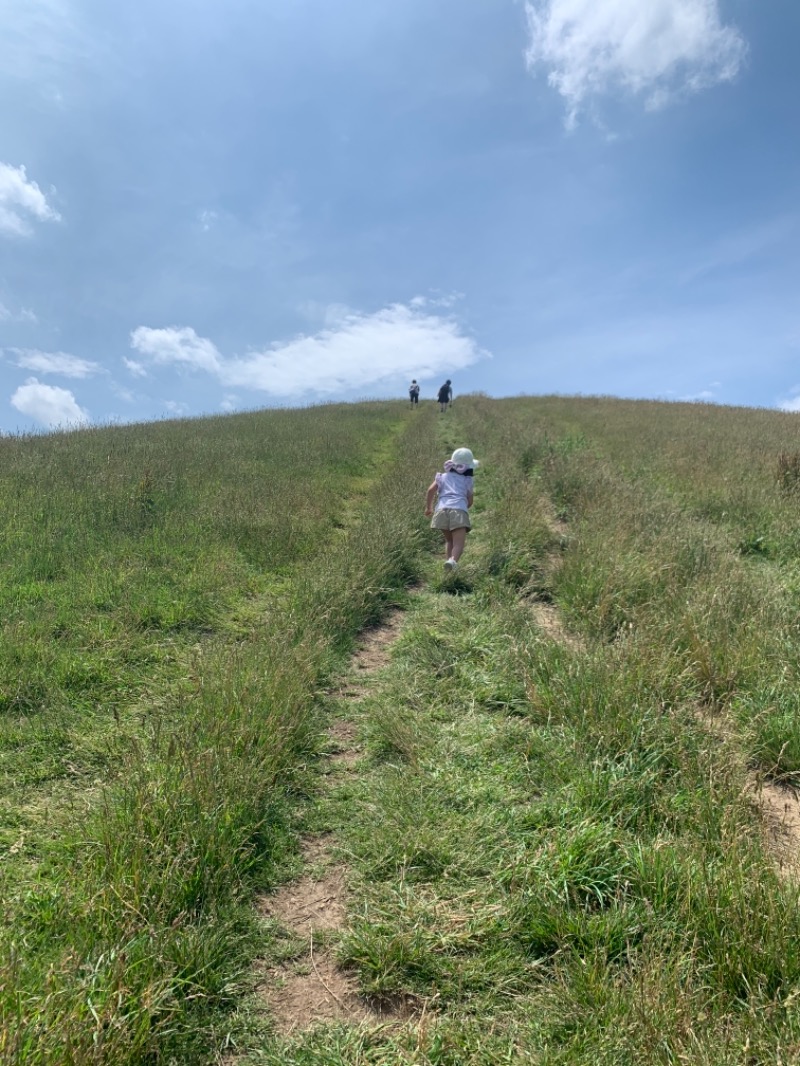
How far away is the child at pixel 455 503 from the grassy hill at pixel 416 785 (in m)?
0.35

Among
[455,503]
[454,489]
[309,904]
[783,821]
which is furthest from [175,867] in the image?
[454,489]

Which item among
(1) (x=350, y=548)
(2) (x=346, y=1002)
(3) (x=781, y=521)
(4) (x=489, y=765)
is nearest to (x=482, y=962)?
(2) (x=346, y=1002)

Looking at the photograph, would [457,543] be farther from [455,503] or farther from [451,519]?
[455,503]

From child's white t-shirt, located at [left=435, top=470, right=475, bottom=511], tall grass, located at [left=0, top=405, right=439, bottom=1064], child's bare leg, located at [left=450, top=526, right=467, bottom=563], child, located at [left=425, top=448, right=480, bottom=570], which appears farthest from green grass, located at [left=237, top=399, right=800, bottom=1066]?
child's white t-shirt, located at [left=435, top=470, right=475, bottom=511]

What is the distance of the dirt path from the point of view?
2.05 meters

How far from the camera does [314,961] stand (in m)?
2.25

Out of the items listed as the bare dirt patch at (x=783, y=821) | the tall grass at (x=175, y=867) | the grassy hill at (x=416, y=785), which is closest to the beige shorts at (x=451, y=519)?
the grassy hill at (x=416, y=785)

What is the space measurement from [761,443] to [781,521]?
757 centimetres

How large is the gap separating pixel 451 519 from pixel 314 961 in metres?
5.42

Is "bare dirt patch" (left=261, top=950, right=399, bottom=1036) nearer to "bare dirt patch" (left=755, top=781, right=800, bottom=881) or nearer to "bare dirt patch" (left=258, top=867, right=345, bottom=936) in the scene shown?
"bare dirt patch" (left=258, top=867, right=345, bottom=936)

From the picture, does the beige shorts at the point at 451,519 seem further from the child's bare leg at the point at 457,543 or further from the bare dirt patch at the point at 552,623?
the bare dirt patch at the point at 552,623

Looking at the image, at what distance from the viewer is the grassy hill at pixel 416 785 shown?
1.90 metres

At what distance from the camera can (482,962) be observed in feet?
7.04

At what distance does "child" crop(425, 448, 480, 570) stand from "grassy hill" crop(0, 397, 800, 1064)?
0.35m
